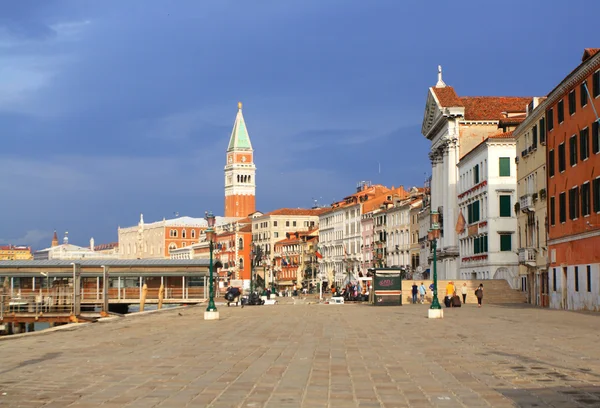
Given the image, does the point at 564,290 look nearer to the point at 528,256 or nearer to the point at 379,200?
the point at 528,256

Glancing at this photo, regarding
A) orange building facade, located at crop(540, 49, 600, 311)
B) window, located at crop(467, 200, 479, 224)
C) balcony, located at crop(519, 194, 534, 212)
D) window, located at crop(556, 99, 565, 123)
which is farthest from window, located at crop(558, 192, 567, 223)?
window, located at crop(467, 200, 479, 224)

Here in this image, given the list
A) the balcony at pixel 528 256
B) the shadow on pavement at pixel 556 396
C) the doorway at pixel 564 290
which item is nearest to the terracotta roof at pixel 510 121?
the balcony at pixel 528 256

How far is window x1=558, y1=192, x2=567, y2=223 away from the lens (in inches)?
1976

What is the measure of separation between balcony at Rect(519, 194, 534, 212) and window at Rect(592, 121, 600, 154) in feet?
48.6

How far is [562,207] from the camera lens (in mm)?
50812

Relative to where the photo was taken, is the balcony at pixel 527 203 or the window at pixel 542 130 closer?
the window at pixel 542 130

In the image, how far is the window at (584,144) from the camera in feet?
149

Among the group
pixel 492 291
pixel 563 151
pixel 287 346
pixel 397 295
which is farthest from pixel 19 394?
pixel 492 291

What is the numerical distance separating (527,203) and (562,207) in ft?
30.6

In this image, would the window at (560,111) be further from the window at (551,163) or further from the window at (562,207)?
the window at (562,207)

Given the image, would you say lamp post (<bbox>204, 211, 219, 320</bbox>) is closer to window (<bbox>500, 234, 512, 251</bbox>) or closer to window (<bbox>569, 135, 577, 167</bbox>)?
window (<bbox>569, 135, 577, 167</bbox>)

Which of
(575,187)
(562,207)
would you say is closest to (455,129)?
(562,207)

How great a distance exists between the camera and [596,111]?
44062mm

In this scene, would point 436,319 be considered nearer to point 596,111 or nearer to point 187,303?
point 596,111
